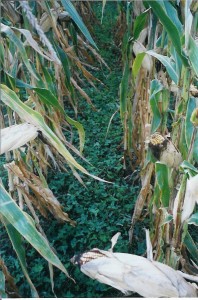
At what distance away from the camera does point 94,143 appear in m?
1.43

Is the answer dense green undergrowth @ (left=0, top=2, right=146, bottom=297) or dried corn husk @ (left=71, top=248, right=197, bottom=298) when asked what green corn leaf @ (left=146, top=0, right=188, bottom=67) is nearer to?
dried corn husk @ (left=71, top=248, right=197, bottom=298)

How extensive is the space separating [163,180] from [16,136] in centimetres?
26

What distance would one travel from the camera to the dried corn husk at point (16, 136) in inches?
18.5

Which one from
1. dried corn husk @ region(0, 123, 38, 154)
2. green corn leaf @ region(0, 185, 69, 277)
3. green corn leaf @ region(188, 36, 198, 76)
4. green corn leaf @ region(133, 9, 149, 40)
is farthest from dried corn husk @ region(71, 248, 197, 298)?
green corn leaf @ region(133, 9, 149, 40)

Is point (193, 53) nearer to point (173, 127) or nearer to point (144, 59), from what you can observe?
point (173, 127)

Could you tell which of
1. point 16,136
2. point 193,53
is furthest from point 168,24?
point 16,136

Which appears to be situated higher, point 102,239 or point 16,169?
point 16,169

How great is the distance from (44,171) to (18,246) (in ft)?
1.96

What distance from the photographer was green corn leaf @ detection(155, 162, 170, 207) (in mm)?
620

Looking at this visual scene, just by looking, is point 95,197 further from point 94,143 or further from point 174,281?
point 174,281

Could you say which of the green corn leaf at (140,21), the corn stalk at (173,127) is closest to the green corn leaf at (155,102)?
the corn stalk at (173,127)

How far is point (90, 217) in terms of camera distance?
3.59ft

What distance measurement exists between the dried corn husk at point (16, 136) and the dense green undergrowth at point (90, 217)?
0.49 metres

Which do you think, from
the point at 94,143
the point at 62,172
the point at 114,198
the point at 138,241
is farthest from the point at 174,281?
the point at 94,143
